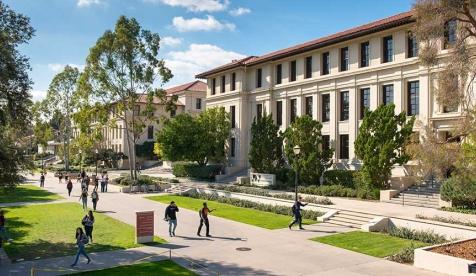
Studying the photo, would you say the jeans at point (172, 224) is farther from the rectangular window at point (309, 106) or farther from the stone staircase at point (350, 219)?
the rectangular window at point (309, 106)

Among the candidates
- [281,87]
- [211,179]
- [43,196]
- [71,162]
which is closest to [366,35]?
[281,87]

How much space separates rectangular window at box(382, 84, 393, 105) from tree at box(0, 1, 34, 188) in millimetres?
24611

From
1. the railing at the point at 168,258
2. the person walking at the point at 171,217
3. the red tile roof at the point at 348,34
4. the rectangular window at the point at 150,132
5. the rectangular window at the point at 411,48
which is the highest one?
the red tile roof at the point at 348,34

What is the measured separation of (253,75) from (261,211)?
22.4 m

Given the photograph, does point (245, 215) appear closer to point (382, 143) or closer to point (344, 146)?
point (382, 143)

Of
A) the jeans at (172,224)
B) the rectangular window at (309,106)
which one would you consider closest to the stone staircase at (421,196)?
the rectangular window at (309,106)

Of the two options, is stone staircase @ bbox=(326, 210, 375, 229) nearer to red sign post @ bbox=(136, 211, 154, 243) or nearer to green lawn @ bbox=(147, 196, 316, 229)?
green lawn @ bbox=(147, 196, 316, 229)

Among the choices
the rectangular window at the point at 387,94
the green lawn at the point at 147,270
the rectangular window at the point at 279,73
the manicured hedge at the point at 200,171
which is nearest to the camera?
the green lawn at the point at 147,270

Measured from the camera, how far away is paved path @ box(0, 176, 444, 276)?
13.8 m

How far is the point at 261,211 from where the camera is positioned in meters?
26.2

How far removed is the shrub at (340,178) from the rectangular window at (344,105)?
522cm

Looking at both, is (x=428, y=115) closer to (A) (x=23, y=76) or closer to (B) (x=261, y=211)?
(B) (x=261, y=211)

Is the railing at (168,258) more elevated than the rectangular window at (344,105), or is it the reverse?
the rectangular window at (344,105)

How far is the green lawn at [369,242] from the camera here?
1620 centimetres
